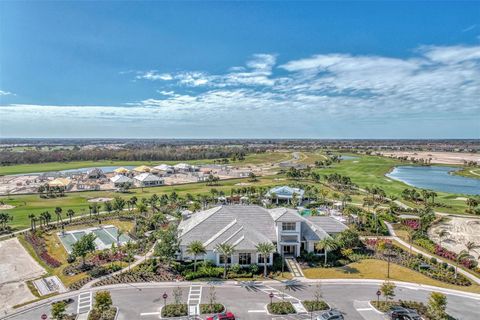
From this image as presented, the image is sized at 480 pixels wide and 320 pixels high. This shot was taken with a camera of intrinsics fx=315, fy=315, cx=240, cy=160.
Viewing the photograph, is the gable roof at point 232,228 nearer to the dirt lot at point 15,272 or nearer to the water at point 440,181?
the dirt lot at point 15,272

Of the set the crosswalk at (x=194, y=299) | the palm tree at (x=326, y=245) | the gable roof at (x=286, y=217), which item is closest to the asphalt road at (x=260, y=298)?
the crosswalk at (x=194, y=299)

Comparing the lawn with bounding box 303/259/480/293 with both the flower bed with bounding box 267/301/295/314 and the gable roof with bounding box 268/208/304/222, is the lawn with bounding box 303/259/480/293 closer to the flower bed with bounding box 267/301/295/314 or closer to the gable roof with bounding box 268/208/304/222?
the gable roof with bounding box 268/208/304/222

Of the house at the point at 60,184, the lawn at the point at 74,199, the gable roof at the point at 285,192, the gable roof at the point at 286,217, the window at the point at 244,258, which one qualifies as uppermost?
the gable roof at the point at 286,217

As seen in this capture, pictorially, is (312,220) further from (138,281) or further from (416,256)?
(138,281)

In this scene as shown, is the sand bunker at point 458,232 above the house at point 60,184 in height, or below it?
below

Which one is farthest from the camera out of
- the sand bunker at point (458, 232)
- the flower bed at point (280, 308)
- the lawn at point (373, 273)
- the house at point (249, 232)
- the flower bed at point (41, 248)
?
the sand bunker at point (458, 232)

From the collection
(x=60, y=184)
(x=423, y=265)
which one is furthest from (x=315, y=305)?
(x=60, y=184)
